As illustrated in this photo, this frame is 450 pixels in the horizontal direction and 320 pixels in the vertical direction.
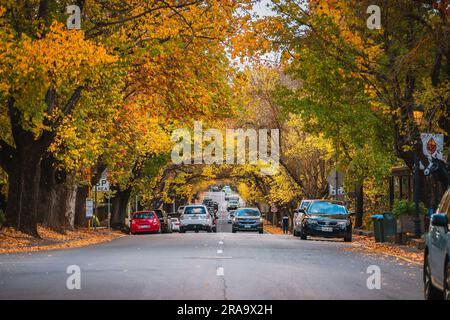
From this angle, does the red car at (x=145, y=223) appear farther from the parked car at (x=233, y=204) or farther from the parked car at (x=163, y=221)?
the parked car at (x=233, y=204)

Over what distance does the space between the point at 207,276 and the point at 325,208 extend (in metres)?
21.6

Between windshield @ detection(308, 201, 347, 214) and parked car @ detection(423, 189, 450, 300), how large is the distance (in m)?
24.6

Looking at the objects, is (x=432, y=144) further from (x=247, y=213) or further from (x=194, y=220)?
(x=194, y=220)

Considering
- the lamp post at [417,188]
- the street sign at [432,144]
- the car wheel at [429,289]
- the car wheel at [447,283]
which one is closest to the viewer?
the car wheel at [447,283]

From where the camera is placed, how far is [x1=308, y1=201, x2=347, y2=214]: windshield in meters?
37.8

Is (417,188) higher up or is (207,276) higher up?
(417,188)

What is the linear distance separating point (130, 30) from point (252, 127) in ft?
105

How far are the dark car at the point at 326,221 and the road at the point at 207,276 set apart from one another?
434 inches

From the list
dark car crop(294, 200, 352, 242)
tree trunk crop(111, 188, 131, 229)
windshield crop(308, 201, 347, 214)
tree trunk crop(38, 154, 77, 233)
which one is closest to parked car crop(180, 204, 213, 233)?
tree trunk crop(111, 188, 131, 229)

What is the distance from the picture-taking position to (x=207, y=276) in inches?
672

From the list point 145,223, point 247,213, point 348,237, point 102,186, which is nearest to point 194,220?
point 247,213

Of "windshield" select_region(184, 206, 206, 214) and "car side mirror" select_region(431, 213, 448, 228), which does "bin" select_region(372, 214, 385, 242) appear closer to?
"windshield" select_region(184, 206, 206, 214)

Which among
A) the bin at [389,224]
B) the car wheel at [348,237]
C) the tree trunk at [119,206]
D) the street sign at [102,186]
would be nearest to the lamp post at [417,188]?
the bin at [389,224]

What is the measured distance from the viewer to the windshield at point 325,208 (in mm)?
37844
